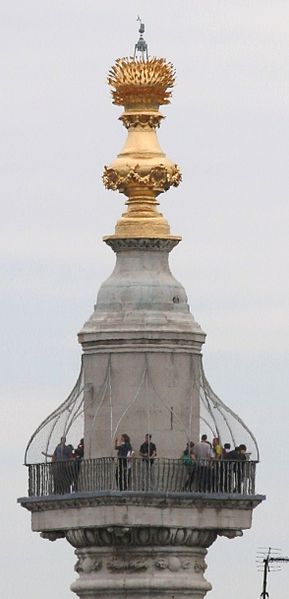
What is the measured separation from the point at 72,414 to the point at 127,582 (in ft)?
12.1

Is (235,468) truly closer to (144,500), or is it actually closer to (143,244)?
(144,500)

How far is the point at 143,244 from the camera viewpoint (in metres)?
75.2

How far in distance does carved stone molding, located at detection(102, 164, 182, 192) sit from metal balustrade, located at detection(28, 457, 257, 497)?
5.72m

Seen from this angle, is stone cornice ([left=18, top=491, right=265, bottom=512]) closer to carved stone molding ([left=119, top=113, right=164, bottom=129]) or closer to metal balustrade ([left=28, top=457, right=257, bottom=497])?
metal balustrade ([left=28, top=457, right=257, bottom=497])

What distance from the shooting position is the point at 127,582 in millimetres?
74438

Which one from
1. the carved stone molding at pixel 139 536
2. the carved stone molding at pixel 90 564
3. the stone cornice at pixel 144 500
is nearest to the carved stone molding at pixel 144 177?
the stone cornice at pixel 144 500

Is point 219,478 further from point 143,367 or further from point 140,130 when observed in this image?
point 140,130

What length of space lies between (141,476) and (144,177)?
246 inches

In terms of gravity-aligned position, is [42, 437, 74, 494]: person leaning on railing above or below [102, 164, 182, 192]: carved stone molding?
below

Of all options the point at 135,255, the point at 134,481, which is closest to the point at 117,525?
the point at 134,481

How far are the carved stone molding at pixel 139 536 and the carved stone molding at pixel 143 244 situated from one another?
579cm

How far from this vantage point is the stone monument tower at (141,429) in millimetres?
74188

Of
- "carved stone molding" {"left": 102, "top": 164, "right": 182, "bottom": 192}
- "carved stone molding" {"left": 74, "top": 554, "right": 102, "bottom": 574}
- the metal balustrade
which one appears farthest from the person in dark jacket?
"carved stone molding" {"left": 102, "top": 164, "right": 182, "bottom": 192}

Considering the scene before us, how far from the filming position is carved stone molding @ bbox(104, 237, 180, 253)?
247 ft
